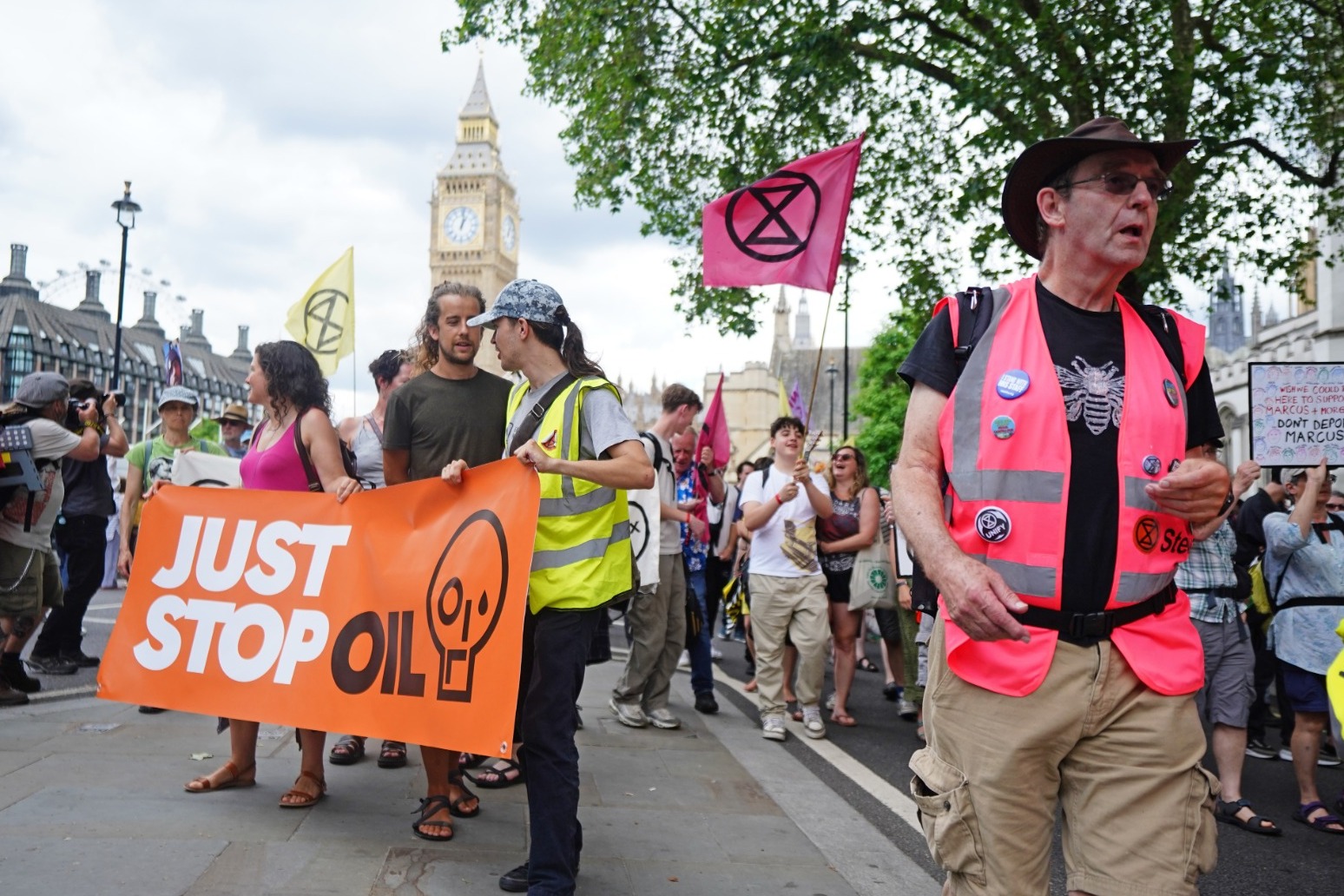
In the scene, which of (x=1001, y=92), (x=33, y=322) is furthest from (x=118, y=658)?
(x=33, y=322)

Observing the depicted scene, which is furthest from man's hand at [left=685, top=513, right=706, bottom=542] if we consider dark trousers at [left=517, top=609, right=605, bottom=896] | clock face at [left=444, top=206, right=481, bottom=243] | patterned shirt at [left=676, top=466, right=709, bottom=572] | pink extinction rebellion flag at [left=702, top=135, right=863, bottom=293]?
clock face at [left=444, top=206, right=481, bottom=243]

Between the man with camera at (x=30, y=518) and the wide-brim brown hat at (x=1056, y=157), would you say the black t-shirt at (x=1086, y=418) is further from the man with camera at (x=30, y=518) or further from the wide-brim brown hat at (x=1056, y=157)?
the man with camera at (x=30, y=518)

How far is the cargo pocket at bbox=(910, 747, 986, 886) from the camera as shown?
2314mm

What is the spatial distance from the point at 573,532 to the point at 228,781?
2.10 meters

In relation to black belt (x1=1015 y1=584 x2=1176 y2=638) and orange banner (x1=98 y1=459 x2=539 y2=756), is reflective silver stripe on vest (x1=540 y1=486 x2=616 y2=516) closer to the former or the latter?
orange banner (x1=98 y1=459 x2=539 y2=756)

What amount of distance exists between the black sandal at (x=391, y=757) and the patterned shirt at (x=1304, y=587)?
180 inches

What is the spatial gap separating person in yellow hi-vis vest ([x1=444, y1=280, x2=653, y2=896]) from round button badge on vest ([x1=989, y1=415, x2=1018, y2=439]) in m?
1.59

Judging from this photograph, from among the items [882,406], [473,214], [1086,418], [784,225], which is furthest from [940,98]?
[473,214]

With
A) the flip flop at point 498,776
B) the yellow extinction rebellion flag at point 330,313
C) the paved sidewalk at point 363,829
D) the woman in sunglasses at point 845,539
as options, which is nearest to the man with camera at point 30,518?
the paved sidewalk at point 363,829

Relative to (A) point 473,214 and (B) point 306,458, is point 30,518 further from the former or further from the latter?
(A) point 473,214

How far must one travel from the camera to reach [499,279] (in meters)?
136

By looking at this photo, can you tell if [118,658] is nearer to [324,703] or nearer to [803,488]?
[324,703]

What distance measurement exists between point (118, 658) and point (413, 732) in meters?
1.67

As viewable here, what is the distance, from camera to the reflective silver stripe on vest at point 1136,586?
91.7 inches
